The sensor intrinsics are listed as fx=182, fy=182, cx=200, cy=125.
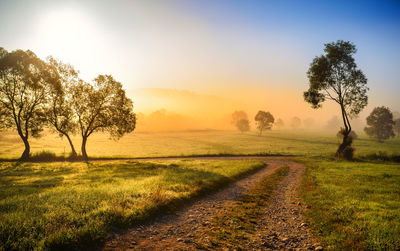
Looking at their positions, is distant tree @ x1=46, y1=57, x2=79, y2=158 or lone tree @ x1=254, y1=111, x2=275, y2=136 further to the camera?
lone tree @ x1=254, y1=111, x2=275, y2=136

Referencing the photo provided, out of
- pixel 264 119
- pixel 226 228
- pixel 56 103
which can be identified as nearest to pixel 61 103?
pixel 56 103

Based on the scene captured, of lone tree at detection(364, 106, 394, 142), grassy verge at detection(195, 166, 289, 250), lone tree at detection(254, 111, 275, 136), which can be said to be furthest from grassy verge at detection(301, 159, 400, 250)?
lone tree at detection(254, 111, 275, 136)

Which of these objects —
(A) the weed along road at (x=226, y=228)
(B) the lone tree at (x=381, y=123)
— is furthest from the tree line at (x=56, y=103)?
(B) the lone tree at (x=381, y=123)

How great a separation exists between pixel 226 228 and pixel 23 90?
41472mm

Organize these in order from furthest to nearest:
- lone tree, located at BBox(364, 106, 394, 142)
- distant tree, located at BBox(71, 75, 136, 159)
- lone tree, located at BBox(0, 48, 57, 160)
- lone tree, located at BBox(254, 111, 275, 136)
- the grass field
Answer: lone tree, located at BBox(254, 111, 275, 136), lone tree, located at BBox(364, 106, 394, 142), the grass field, distant tree, located at BBox(71, 75, 136, 159), lone tree, located at BBox(0, 48, 57, 160)

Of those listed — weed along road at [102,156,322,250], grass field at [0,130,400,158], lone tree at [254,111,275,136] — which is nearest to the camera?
weed along road at [102,156,322,250]

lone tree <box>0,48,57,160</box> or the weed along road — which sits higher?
lone tree <box>0,48,57,160</box>

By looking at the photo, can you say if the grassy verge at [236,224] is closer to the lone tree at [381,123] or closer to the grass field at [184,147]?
the grass field at [184,147]

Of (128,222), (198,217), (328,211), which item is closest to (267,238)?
(198,217)

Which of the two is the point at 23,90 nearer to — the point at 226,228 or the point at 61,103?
the point at 61,103

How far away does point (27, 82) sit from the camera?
31.1m

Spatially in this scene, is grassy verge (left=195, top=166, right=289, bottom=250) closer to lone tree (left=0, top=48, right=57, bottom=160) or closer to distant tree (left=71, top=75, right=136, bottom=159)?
distant tree (left=71, top=75, right=136, bottom=159)

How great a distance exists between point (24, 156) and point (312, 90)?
54052mm

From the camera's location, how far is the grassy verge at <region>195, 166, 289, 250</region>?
6207 millimetres
